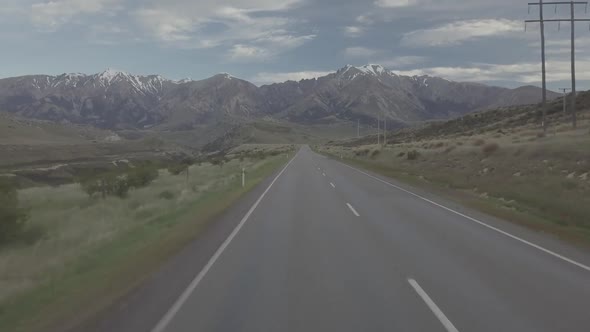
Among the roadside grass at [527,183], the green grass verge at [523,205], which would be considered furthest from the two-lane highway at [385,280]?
the roadside grass at [527,183]

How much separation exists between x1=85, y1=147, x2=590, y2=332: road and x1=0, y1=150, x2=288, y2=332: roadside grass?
1.17m

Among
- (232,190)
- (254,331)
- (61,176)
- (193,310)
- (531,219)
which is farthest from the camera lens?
(61,176)

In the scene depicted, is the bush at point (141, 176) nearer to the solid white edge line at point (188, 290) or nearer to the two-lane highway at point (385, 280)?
the two-lane highway at point (385, 280)

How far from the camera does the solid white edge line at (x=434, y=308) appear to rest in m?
6.20

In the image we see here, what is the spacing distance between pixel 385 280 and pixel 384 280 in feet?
0.05

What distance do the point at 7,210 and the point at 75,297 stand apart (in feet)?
31.7

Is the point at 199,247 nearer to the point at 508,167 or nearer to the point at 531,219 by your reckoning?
the point at 531,219

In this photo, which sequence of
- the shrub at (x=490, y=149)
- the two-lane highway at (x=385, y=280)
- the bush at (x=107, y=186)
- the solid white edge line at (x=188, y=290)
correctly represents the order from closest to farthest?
1. the solid white edge line at (x=188, y=290)
2. the two-lane highway at (x=385, y=280)
3. the bush at (x=107, y=186)
4. the shrub at (x=490, y=149)

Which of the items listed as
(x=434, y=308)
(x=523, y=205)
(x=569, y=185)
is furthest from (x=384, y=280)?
(x=569, y=185)

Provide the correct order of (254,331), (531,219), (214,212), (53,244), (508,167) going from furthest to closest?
(508,167) → (214,212) → (531,219) → (53,244) → (254,331)

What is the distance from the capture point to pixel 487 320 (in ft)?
21.1

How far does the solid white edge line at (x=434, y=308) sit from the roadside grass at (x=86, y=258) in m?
4.13

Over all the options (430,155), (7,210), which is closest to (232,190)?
(7,210)

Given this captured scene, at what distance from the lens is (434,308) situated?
6.90 metres
